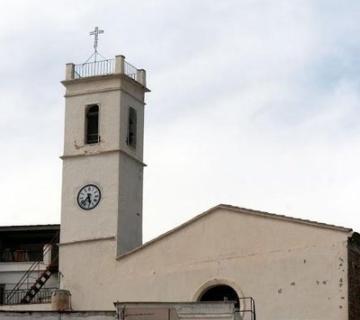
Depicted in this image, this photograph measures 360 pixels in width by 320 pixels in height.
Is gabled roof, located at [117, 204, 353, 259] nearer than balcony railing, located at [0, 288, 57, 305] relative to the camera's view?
Yes

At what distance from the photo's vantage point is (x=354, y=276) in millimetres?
45688

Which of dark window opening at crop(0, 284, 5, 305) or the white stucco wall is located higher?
the white stucco wall

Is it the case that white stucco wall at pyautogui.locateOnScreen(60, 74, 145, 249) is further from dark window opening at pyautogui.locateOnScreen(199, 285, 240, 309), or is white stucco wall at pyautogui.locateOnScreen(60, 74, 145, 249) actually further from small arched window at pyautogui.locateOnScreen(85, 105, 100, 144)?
dark window opening at pyautogui.locateOnScreen(199, 285, 240, 309)

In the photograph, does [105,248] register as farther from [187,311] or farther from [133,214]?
[187,311]

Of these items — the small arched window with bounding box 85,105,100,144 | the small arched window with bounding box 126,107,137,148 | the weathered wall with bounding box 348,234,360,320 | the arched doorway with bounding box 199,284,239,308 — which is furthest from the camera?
the small arched window with bounding box 126,107,137,148

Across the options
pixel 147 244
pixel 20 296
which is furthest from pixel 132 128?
pixel 20 296

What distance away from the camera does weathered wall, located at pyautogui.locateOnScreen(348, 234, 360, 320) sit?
148 feet

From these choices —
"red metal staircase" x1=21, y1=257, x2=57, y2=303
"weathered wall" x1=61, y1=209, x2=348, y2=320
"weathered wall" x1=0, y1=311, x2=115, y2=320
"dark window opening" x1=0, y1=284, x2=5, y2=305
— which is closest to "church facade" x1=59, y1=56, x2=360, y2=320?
"weathered wall" x1=61, y1=209, x2=348, y2=320

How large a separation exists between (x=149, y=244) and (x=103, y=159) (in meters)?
5.17

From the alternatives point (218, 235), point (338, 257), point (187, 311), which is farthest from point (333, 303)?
point (187, 311)

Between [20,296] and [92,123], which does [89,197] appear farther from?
[20,296]

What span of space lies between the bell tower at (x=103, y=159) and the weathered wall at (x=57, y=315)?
14.5 m

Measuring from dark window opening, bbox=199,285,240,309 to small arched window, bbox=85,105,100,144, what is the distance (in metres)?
9.62

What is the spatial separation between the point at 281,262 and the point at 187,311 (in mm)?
9378
